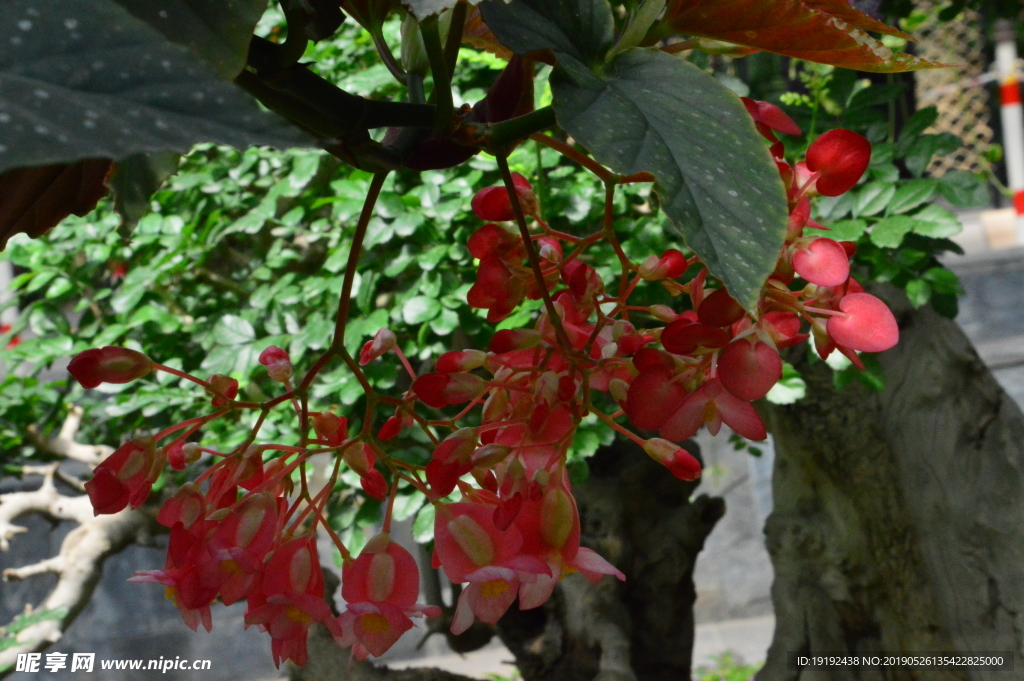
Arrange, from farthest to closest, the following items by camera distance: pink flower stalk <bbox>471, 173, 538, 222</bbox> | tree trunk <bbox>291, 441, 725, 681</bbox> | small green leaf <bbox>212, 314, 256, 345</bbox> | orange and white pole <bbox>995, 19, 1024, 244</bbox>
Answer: orange and white pole <bbox>995, 19, 1024, 244</bbox> < tree trunk <bbox>291, 441, 725, 681</bbox> < small green leaf <bbox>212, 314, 256, 345</bbox> < pink flower stalk <bbox>471, 173, 538, 222</bbox>

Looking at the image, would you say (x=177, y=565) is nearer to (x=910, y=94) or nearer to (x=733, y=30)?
(x=733, y=30)

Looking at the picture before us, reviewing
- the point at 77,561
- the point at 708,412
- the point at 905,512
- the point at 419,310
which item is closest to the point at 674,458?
the point at 708,412

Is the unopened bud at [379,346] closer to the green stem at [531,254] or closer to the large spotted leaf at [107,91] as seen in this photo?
the green stem at [531,254]

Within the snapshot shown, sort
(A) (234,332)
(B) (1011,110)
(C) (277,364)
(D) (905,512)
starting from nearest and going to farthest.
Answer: (C) (277,364) < (A) (234,332) < (D) (905,512) < (B) (1011,110)

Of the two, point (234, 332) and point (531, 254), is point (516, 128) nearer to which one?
point (531, 254)

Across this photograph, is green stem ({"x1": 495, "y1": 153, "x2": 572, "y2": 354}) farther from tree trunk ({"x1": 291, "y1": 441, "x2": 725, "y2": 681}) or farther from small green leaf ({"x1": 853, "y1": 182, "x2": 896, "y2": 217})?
tree trunk ({"x1": 291, "y1": 441, "x2": 725, "y2": 681})

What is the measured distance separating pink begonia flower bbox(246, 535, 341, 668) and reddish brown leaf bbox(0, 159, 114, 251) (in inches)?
5.1

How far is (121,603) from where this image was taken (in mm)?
1938

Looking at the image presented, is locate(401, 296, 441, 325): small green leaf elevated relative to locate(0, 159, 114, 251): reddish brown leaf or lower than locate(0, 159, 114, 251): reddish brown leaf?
elevated

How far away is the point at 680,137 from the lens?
0.20 m

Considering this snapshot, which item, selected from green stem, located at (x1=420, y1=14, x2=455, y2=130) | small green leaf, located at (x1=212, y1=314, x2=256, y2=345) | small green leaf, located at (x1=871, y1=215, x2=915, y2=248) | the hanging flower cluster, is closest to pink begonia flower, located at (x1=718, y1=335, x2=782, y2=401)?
the hanging flower cluster

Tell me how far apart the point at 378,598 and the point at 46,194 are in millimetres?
166

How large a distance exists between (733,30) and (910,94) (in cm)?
130

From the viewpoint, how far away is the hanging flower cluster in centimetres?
24
